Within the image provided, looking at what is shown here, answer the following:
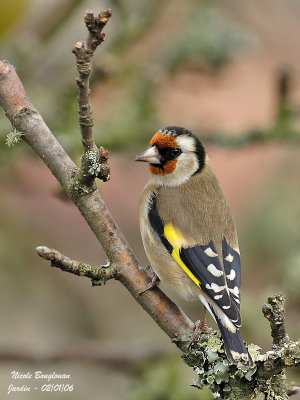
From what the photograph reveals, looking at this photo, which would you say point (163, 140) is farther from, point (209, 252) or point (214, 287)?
point (214, 287)

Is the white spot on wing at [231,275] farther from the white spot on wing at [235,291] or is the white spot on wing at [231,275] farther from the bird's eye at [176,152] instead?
the bird's eye at [176,152]

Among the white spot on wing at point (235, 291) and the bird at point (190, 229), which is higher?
the bird at point (190, 229)

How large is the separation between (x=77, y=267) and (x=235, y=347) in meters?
0.59

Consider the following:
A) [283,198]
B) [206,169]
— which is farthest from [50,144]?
[283,198]

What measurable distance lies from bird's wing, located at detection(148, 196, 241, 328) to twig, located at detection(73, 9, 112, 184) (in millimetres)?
845

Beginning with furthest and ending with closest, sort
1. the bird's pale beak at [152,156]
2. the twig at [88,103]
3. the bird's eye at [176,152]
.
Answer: the bird's eye at [176,152] < the bird's pale beak at [152,156] < the twig at [88,103]

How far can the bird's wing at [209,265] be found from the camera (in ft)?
8.93

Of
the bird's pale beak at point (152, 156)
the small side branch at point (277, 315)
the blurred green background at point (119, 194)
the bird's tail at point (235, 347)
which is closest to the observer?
the small side branch at point (277, 315)

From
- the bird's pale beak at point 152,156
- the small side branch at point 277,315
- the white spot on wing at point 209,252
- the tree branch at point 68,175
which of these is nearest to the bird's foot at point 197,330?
the tree branch at point 68,175

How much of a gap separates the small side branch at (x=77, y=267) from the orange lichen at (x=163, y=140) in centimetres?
106

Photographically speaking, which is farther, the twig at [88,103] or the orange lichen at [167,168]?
the orange lichen at [167,168]

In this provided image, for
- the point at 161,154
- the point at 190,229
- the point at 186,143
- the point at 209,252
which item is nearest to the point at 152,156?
the point at 161,154

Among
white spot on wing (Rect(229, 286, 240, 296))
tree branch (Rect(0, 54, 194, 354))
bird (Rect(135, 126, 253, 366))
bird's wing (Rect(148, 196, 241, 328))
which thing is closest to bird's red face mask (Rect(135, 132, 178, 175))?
bird (Rect(135, 126, 253, 366))

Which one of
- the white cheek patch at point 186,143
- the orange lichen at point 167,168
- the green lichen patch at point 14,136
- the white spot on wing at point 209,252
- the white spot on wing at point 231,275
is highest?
the white cheek patch at point 186,143
